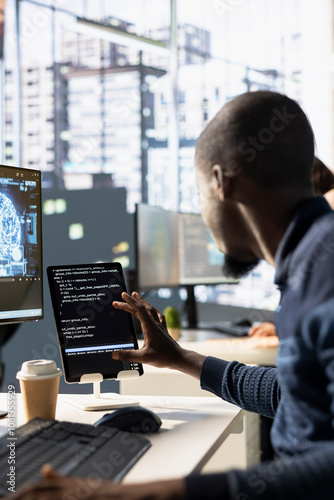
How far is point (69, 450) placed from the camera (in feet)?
2.97

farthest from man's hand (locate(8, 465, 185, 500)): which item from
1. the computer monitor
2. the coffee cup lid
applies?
the computer monitor

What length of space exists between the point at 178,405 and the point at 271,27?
11.3 feet

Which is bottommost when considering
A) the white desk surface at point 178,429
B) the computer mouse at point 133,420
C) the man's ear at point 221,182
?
the white desk surface at point 178,429

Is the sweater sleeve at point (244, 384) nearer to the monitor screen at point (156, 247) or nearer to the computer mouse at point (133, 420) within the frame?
the computer mouse at point (133, 420)

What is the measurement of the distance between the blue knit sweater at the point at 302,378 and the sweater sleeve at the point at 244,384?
1.01 feet

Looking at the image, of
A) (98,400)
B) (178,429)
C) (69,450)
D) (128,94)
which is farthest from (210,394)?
(128,94)

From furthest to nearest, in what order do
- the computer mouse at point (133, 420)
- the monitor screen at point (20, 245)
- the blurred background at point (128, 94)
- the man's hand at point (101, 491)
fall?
the blurred background at point (128, 94), the monitor screen at point (20, 245), the computer mouse at point (133, 420), the man's hand at point (101, 491)

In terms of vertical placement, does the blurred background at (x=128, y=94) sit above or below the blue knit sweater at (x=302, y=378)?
above

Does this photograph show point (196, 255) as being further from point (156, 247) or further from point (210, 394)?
point (210, 394)

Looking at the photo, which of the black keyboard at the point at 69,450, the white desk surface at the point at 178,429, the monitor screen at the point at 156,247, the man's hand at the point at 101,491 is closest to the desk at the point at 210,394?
the monitor screen at the point at 156,247

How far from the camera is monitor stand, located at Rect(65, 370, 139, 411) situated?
1.27m

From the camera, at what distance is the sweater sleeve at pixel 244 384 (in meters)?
1.18

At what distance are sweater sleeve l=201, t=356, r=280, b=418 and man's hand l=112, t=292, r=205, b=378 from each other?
31 millimetres

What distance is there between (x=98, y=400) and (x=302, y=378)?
0.70 meters
